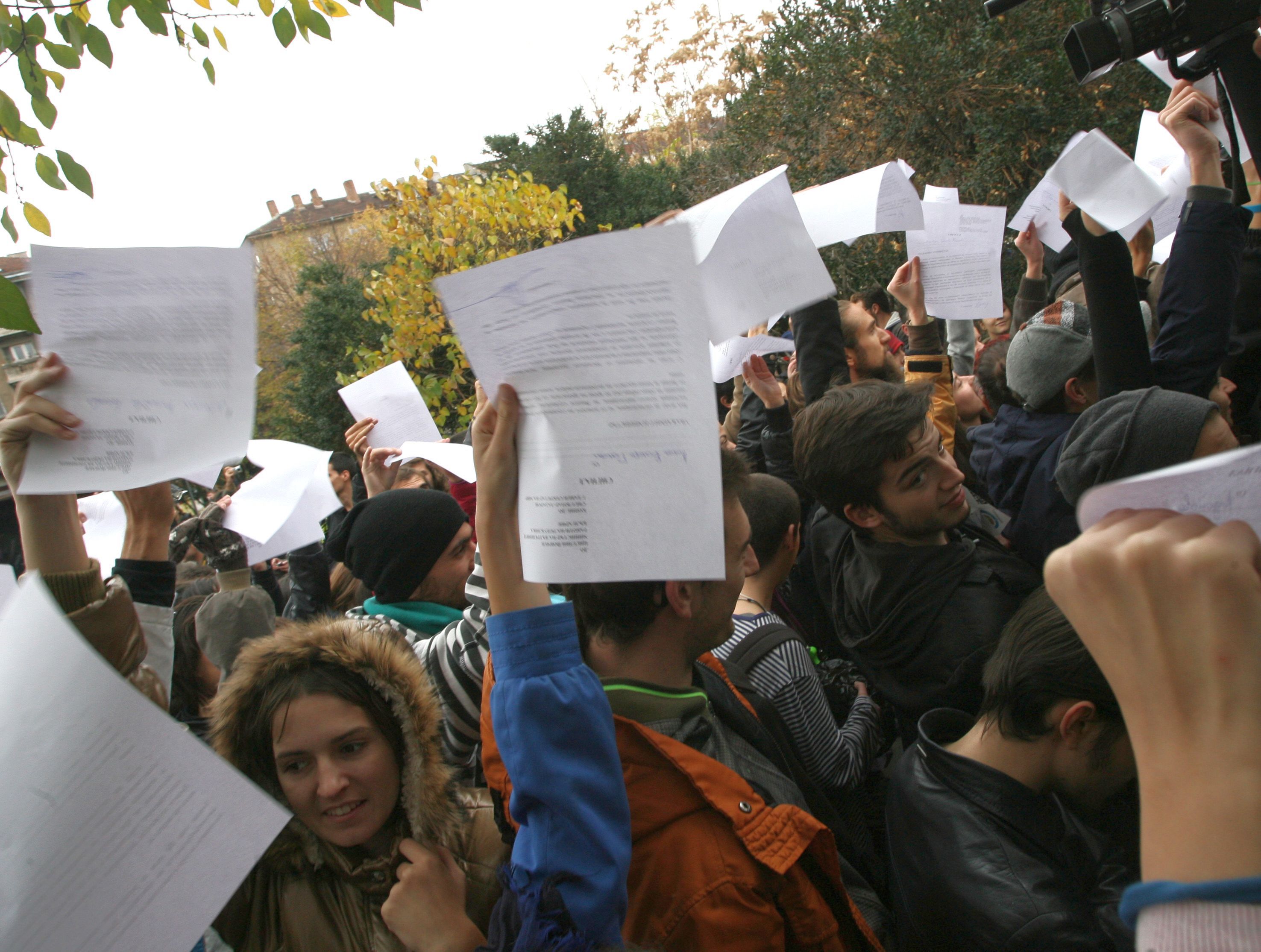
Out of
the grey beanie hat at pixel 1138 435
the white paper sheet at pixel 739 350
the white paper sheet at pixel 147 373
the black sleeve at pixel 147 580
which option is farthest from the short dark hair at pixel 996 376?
the black sleeve at pixel 147 580

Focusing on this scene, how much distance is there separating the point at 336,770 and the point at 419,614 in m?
0.90

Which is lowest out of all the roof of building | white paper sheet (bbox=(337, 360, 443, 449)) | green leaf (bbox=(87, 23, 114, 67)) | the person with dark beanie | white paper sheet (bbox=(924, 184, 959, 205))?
the person with dark beanie

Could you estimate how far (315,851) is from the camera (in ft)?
5.04

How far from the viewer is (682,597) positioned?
1.52 m

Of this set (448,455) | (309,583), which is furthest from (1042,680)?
(309,583)

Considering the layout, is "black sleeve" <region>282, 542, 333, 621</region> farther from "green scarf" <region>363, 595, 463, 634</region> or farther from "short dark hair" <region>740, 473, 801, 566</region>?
"short dark hair" <region>740, 473, 801, 566</region>

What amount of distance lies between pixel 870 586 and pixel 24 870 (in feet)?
5.80

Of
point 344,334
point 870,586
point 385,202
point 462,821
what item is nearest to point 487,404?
point 462,821

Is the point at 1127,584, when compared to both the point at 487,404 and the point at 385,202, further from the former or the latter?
the point at 385,202

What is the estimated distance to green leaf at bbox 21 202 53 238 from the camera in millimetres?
→ 2377

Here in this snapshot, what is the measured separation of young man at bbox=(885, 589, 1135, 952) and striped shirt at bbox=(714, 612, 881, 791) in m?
0.46

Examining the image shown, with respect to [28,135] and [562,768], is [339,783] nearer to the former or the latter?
[562,768]

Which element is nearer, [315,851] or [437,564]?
[315,851]

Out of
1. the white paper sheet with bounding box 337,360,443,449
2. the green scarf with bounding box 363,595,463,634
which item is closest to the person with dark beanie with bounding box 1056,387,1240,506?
the green scarf with bounding box 363,595,463,634
